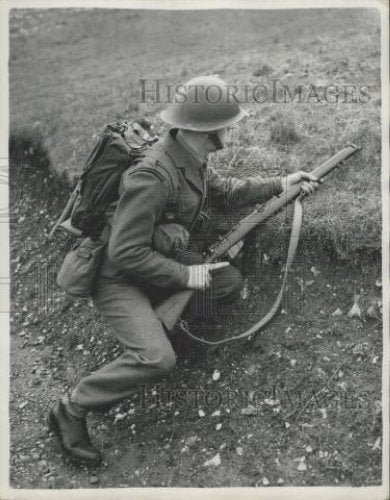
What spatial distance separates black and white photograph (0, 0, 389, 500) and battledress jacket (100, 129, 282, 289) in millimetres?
14

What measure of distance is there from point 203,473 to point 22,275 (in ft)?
9.57

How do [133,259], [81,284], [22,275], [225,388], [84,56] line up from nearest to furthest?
1. [133,259]
2. [81,284]
3. [225,388]
4. [22,275]
5. [84,56]

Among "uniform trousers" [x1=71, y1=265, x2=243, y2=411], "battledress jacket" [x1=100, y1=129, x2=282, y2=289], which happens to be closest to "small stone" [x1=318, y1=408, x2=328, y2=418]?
"uniform trousers" [x1=71, y1=265, x2=243, y2=411]

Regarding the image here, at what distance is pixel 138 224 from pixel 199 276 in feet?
2.03

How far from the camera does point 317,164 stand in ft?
16.4

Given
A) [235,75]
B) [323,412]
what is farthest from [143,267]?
[235,75]

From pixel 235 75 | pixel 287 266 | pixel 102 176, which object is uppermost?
pixel 102 176

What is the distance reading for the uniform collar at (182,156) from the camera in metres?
3.94

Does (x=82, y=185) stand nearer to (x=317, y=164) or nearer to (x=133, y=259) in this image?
(x=133, y=259)

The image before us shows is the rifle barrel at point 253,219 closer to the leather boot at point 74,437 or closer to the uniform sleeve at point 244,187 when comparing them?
the uniform sleeve at point 244,187

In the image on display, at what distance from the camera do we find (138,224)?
3.72 m

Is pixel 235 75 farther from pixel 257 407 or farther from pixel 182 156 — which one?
pixel 257 407

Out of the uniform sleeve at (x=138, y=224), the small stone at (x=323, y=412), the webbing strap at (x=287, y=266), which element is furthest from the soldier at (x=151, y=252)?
the small stone at (x=323, y=412)

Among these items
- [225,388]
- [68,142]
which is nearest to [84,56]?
[68,142]
